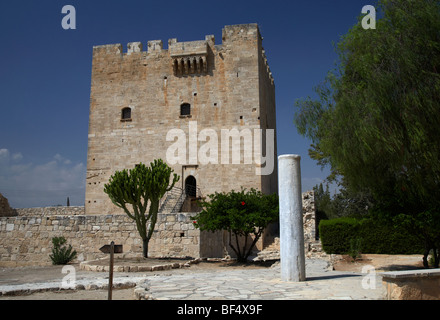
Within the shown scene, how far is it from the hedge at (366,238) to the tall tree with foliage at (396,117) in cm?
405

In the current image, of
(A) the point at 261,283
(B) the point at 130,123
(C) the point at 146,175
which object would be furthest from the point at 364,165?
(B) the point at 130,123

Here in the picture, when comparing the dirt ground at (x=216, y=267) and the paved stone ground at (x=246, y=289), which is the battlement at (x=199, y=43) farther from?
the paved stone ground at (x=246, y=289)

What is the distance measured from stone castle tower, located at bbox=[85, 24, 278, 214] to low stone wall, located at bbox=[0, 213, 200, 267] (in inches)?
248

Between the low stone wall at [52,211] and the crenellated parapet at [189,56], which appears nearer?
the crenellated parapet at [189,56]

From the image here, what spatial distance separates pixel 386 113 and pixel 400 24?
2.02m

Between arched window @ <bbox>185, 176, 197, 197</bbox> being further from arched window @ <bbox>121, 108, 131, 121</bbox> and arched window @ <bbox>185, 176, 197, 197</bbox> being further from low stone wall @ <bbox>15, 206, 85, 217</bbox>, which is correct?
low stone wall @ <bbox>15, 206, 85, 217</bbox>

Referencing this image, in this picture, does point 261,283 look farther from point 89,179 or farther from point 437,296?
point 89,179

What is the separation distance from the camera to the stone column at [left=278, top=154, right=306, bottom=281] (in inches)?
236

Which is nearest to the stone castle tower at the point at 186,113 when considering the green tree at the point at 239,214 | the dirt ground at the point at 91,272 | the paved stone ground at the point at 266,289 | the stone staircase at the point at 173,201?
the stone staircase at the point at 173,201

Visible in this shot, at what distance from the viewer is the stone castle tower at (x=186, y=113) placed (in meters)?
19.3

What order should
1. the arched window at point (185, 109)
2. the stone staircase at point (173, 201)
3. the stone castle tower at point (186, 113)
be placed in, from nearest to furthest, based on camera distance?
the stone staircase at point (173, 201)
the stone castle tower at point (186, 113)
the arched window at point (185, 109)

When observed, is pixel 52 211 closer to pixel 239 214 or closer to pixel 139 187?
pixel 139 187

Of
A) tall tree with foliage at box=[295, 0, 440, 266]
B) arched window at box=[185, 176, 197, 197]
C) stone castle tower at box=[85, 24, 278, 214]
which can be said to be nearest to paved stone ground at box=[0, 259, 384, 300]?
tall tree with foliage at box=[295, 0, 440, 266]

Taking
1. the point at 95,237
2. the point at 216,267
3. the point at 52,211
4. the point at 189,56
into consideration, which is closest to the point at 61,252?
the point at 95,237
